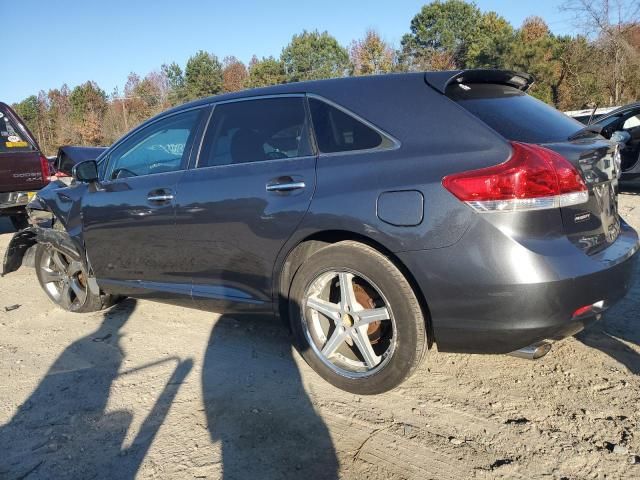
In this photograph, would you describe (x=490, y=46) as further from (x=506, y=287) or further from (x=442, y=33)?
(x=506, y=287)

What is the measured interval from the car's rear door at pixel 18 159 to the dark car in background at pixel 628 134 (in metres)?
8.66

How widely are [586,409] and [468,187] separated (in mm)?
1321

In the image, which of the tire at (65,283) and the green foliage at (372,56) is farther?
the green foliage at (372,56)

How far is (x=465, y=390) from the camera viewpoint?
2953mm

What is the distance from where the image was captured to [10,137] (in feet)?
26.2

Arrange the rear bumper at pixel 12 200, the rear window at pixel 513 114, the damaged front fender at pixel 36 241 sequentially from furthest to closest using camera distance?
the rear bumper at pixel 12 200
the damaged front fender at pixel 36 241
the rear window at pixel 513 114

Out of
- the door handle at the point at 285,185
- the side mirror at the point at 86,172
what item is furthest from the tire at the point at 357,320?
the side mirror at the point at 86,172

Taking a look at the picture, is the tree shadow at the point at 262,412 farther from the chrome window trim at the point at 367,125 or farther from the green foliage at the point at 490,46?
the green foliage at the point at 490,46

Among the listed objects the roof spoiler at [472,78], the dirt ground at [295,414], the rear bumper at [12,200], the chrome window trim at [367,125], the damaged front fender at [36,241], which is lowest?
the dirt ground at [295,414]

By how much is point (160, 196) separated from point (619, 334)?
3.24m

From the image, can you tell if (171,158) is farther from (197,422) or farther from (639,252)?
(639,252)

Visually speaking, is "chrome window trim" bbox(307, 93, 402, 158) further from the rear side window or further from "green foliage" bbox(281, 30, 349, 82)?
"green foliage" bbox(281, 30, 349, 82)

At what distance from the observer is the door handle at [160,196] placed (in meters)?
3.60

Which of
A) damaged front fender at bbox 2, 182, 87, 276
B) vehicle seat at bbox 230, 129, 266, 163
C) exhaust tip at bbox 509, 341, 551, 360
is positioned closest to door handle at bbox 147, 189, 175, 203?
vehicle seat at bbox 230, 129, 266, 163
